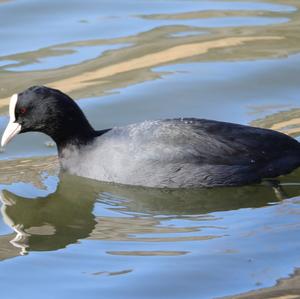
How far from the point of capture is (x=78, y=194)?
8.04m

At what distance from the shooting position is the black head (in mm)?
8086

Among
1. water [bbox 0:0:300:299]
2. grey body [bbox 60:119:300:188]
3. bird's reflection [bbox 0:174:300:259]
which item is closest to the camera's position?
water [bbox 0:0:300:299]

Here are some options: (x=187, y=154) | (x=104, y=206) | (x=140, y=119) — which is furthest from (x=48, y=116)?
(x=140, y=119)

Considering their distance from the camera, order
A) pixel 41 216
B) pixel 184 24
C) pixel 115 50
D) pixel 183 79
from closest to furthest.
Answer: pixel 41 216, pixel 183 79, pixel 115 50, pixel 184 24

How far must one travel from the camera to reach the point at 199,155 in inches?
306

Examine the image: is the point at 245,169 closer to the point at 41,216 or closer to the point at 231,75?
the point at 41,216

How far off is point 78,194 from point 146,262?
1.70m

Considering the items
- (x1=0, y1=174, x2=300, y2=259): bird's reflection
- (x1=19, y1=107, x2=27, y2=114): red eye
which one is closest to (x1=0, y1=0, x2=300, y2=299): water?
(x1=0, y1=174, x2=300, y2=259): bird's reflection

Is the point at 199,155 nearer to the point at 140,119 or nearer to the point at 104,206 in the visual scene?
the point at 104,206

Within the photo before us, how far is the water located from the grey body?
4.3 inches

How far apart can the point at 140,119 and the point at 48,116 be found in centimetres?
133

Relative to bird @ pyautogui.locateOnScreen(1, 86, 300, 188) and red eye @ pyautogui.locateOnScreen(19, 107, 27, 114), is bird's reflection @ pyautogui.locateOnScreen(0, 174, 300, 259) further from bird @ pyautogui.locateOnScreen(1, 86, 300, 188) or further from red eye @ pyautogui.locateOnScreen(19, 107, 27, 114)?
red eye @ pyautogui.locateOnScreen(19, 107, 27, 114)

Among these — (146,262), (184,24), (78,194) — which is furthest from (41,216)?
(184,24)

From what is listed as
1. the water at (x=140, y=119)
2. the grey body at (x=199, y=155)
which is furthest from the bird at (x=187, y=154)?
the water at (x=140, y=119)
